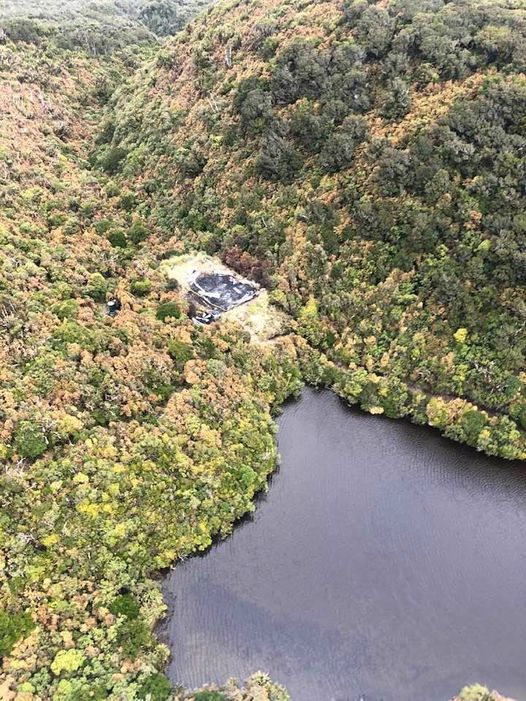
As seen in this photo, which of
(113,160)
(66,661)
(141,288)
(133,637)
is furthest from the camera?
(113,160)

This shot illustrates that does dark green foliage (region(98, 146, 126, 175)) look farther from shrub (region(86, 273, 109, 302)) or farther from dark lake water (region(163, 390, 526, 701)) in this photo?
dark lake water (region(163, 390, 526, 701))

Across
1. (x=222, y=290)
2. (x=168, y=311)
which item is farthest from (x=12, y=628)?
(x=222, y=290)

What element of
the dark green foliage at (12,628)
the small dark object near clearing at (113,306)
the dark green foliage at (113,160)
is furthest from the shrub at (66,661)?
the dark green foliage at (113,160)

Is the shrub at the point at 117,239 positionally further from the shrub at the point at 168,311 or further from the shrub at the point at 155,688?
the shrub at the point at 155,688

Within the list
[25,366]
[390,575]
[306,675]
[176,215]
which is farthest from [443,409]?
[176,215]

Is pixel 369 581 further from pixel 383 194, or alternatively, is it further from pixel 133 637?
pixel 383 194

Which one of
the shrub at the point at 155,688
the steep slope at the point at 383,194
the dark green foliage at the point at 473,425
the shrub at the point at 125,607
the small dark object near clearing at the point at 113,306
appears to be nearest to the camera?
the shrub at the point at 155,688
